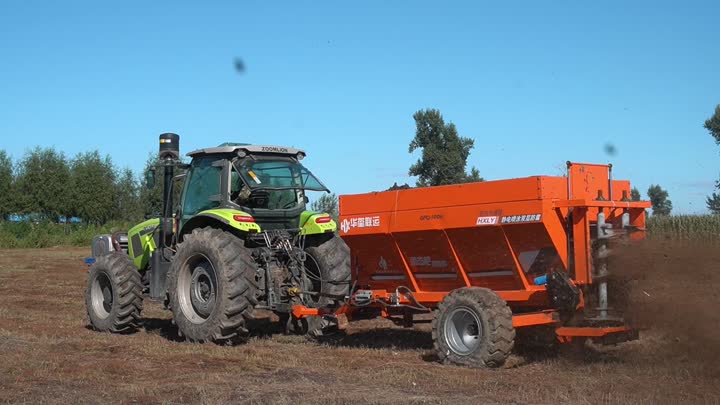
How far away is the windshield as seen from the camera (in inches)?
389

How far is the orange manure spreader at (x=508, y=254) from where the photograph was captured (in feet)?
24.3

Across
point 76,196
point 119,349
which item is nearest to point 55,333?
point 119,349

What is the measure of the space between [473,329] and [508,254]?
0.84 meters

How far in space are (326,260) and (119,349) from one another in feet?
9.05

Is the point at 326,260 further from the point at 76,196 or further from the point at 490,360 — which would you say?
the point at 76,196

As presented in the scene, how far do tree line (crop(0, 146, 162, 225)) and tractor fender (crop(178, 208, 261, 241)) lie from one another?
4243 cm

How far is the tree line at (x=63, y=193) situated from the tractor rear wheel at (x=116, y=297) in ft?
133

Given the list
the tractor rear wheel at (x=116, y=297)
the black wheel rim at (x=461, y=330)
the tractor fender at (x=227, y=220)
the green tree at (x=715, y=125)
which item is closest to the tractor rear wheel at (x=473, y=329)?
the black wheel rim at (x=461, y=330)

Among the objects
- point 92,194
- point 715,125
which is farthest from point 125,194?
point 715,125

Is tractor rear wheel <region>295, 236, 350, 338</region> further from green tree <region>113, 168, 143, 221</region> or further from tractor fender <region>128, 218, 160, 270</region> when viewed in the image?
green tree <region>113, 168, 143, 221</region>

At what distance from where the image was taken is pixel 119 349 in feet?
29.0

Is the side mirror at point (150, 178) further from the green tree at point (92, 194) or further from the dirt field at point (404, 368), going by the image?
the green tree at point (92, 194)

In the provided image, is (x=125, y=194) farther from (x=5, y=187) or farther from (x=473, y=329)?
(x=473, y=329)

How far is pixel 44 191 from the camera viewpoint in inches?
2030
